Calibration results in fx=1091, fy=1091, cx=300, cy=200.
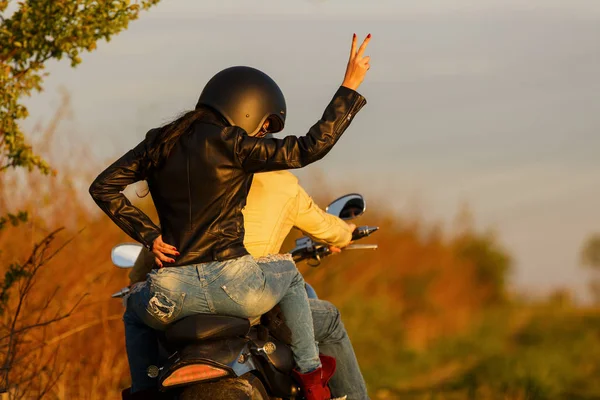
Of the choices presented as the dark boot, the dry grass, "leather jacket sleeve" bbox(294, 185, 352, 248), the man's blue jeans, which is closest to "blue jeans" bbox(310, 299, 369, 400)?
the man's blue jeans

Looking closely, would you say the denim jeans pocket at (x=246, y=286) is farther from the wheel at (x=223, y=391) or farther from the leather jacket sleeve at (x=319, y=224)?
the leather jacket sleeve at (x=319, y=224)

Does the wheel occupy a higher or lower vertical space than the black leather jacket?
lower

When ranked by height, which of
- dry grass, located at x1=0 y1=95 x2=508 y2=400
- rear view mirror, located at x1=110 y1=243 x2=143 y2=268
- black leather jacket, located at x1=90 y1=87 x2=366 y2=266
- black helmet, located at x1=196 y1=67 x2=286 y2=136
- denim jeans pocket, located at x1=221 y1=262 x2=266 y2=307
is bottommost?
dry grass, located at x1=0 y1=95 x2=508 y2=400

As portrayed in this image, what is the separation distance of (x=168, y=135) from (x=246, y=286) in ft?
2.40

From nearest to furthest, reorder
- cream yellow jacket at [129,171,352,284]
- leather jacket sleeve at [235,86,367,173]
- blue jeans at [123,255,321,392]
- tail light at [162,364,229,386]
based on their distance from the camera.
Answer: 1. tail light at [162,364,229,386]
2. blue jeans at [123,255,321,392]
3. leather jacket sleeve at [235,86,367,173]
4. cream yellow jacket at [129,171,352,284]

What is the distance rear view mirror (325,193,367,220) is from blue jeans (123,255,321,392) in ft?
3.80

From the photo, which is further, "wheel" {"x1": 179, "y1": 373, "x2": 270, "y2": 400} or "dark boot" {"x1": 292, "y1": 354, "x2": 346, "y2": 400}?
"dark boot" {"x1": 292, "y1": 354, "x2": 346, "y2": 400}

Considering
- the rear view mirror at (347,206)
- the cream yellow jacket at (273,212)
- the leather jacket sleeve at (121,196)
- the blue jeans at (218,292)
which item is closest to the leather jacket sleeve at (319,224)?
the cream yellow jacket at (273,212)

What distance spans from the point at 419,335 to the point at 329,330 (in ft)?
46.2

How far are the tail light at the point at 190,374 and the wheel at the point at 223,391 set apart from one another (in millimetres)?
98

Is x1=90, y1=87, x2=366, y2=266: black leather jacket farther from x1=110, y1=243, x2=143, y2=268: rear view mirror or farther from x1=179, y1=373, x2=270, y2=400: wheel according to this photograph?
x1=110, y1=243, x2=143, y2=268: rear view mirror

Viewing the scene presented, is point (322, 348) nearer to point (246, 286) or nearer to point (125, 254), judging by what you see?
point (246, 286)

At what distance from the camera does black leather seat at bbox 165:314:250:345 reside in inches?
171

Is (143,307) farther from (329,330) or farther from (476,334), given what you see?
(476,334)
